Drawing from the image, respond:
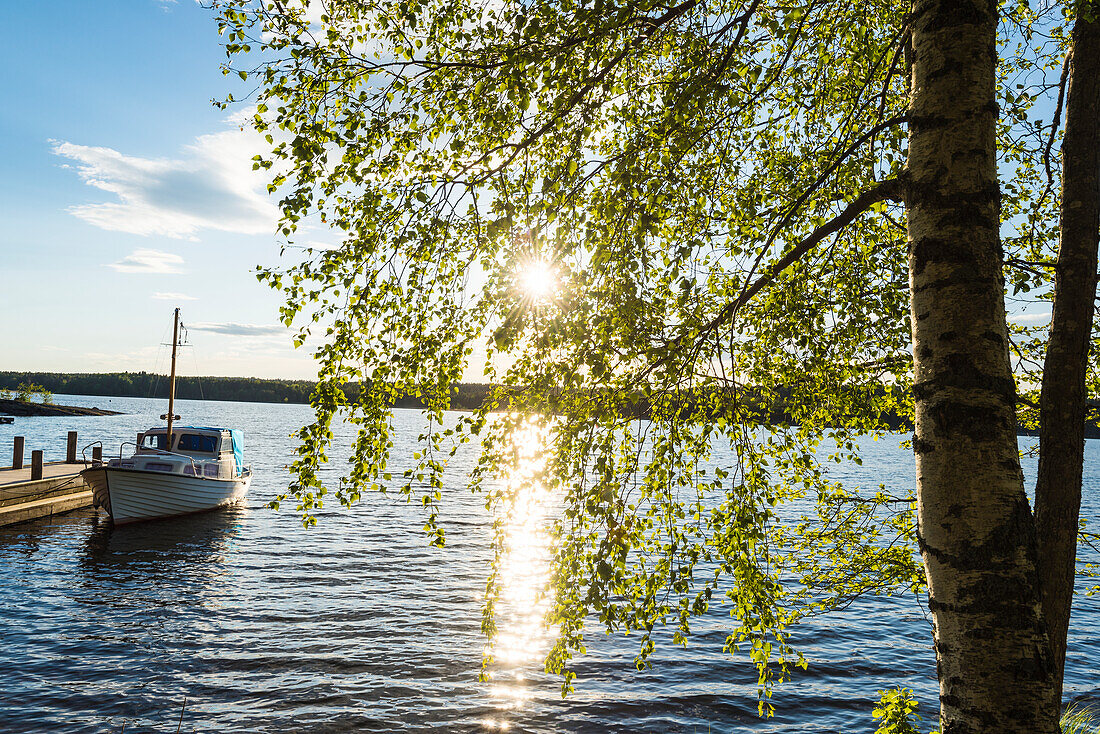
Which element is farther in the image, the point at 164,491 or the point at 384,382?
the point at 164,491

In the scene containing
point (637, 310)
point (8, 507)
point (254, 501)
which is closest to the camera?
point (637, 310)

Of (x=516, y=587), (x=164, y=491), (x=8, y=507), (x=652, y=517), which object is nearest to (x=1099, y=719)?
(x=652, y=517)

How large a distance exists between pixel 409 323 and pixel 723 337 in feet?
8.05

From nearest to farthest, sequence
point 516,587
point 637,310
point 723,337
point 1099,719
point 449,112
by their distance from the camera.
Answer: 1. point 637,310
2. point 449,112
3. point 723,337
4. point 1099,719
5. point 516,587

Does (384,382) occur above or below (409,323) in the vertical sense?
below

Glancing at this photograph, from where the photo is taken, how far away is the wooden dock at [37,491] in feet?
80.3

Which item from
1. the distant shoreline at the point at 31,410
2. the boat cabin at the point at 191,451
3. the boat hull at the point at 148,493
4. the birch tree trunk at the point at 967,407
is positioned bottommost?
the distant shoreline at the point at 31,410

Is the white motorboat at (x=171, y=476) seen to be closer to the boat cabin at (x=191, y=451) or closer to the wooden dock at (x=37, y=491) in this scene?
the boat cabin at (x=191, y=451)

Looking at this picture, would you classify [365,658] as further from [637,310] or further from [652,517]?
[637,310]

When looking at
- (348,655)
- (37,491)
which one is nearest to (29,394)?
(37,491)

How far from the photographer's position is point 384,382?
4539 millimetres

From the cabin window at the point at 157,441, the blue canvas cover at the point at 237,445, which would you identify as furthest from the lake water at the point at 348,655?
the blue canvas cover at the point at 237,445

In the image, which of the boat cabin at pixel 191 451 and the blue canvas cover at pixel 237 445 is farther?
the blue canvas cover at pixel 237 445

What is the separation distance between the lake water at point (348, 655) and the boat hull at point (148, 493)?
7.17ft
